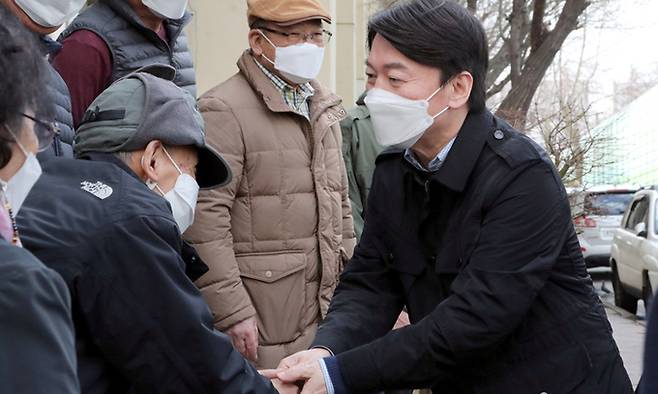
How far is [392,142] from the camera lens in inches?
135

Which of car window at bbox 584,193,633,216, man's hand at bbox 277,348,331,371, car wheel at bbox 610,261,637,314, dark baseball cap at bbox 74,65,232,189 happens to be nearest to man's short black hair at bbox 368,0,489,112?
dark baseball cap at bbox 74,65,232,189

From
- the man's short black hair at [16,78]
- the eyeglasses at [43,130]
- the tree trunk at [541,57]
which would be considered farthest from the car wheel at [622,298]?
the man's short black hair at [16,78]

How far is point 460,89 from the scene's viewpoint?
129 inches

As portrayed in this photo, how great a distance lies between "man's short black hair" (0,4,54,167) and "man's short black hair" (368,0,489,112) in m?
1.44

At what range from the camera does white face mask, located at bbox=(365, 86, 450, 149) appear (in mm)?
3287

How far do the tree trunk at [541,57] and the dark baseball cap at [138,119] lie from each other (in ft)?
43.8

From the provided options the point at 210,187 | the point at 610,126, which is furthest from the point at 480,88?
the point at 610,126

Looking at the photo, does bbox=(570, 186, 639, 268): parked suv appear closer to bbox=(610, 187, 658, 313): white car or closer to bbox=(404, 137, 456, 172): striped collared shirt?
bbox=(610, 187, 658, 313): white car

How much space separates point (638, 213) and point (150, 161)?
14.7 meters

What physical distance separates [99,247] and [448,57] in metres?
1.31

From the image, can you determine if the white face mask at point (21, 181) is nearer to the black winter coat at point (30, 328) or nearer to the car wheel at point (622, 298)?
the black winter coat at point (30, 328)

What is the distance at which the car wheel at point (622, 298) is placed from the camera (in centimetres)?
1648

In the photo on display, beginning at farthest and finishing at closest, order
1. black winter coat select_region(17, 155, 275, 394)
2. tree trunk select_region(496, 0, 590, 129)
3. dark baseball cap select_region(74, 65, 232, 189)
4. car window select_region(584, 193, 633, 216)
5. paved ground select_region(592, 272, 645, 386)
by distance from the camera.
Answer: car window select_region(584, 193, 633, 216) → tree trunk select_region(496, 0, 590, 129) → paved ground select_region(592, 272, 645, 386) → dark baseball cap select_region(74, 65, 232, 189) → black winter coat select_region(17, 155, 275, 394)

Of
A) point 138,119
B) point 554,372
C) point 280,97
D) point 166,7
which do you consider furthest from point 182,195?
point 280,97
